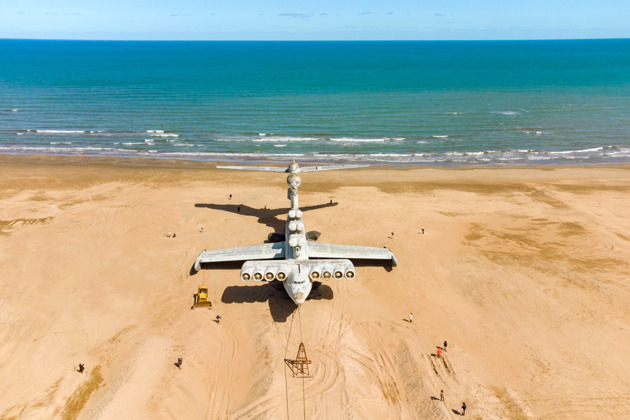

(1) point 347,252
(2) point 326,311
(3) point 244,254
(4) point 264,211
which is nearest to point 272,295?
(3) point 244,254

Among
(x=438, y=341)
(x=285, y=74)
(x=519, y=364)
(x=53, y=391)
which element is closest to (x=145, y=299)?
(x=53, y=391)

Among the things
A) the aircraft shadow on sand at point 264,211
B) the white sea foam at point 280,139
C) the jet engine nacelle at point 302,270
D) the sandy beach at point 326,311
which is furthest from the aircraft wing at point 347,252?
the white sea foam at point 280,139

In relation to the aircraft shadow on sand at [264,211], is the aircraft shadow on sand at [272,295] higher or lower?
lower

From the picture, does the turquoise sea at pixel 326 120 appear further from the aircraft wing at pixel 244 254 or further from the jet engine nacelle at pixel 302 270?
the jet engine nacelle at pixel 302 270

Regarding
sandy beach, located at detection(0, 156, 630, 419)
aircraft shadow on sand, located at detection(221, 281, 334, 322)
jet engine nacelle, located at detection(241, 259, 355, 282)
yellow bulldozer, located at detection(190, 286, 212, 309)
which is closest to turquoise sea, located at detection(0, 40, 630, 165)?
sandy beach, located at detection(0, 156, 630, 419)

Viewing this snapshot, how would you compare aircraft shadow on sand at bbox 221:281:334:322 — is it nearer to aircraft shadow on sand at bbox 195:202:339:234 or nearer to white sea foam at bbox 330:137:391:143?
aircraft shadow on sand at bbox 195:202:339:234

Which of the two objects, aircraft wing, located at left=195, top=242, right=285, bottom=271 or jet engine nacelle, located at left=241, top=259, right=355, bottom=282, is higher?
jet engine nacelle, located at left=241, top=259, right=355, bottom=282

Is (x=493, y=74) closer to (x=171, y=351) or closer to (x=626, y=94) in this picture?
(x=626, y=94)
